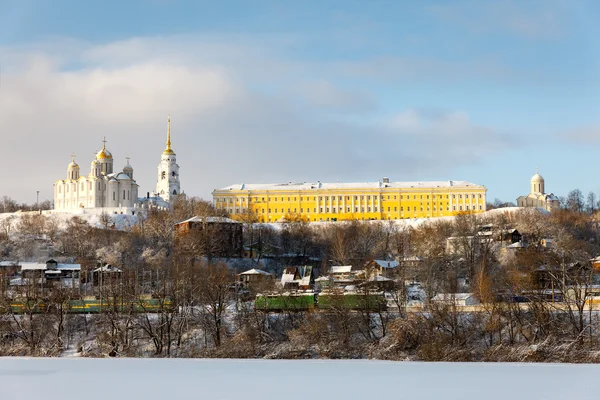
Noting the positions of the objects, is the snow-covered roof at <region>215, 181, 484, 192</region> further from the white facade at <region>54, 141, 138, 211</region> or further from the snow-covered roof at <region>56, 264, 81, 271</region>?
the snow-covered roof at <region>56, 264, 81, 271</region>

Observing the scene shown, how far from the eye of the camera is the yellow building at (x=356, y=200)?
121 metres

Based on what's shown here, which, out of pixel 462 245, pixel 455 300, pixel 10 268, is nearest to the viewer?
pixel 455 300

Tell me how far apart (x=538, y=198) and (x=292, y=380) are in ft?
347

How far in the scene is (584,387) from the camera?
23.0 metres

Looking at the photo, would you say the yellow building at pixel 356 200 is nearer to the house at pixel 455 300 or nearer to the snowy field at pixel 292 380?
the house at pixel 455 300

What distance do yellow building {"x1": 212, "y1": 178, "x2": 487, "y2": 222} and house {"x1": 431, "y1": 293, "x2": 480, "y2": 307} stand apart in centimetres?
7454

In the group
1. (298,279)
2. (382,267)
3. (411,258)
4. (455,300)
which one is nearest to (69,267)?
(298,279)

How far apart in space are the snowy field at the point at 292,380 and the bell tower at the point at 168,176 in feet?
288

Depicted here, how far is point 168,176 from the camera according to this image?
392ft

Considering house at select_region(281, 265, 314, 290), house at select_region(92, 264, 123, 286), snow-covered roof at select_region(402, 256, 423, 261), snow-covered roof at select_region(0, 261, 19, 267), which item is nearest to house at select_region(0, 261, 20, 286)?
snow-covered roof at select_region(0, 261, 19, 267)

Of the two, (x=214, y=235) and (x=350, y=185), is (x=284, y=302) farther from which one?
(x=350, y=185)

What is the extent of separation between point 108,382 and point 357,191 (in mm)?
99000

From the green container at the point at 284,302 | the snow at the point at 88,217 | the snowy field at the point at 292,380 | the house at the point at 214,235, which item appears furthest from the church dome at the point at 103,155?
the snowy field at the point at 292,380

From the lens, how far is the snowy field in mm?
22172
